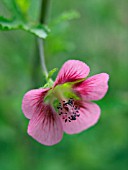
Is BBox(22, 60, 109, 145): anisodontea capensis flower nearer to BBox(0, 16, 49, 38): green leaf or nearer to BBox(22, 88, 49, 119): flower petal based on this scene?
BBox(22, 88, 49, 119): flower petal

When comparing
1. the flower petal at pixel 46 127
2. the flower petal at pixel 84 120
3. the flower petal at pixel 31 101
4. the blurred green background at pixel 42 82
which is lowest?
the blurred green background at pixel 42 82

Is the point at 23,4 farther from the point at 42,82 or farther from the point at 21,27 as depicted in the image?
the point at 42,82

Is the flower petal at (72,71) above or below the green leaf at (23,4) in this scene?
below

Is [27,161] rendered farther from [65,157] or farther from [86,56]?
[86,56]

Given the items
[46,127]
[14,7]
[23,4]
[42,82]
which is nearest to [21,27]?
[14,7]

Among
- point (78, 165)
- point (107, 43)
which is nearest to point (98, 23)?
point (107, 43)

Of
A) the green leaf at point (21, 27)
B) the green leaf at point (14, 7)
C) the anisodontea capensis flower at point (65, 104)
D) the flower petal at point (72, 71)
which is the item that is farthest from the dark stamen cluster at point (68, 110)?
the green leaf at point (14, 7)

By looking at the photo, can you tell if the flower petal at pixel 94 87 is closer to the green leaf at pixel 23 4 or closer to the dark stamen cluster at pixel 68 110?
the dark stamen cluster at pixel 68 110
